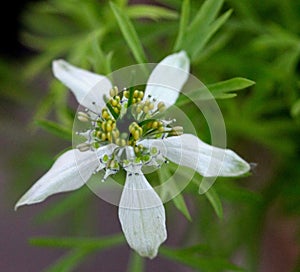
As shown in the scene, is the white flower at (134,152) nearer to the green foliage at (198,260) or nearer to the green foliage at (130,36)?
the green foliage at (130,36)

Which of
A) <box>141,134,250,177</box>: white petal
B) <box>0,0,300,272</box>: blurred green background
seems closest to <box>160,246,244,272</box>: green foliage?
<box>0,0,300,272</box>: blurred green background

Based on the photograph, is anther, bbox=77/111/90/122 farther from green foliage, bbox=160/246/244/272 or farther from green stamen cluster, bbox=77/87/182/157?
green foliage, bbox=160/246/244/272

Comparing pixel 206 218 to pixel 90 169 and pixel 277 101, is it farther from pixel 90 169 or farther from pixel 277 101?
pixel 90 169

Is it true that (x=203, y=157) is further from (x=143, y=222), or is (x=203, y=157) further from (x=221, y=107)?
(x=221, y=107)

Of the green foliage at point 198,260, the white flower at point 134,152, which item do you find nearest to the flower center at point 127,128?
the white flower at point 134,152

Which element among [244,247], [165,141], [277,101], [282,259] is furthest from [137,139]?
[282,259]

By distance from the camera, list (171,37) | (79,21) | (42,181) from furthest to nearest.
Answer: (79,21) < (171,37) < (42,181)

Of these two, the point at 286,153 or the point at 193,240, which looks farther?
the point at 193,240
